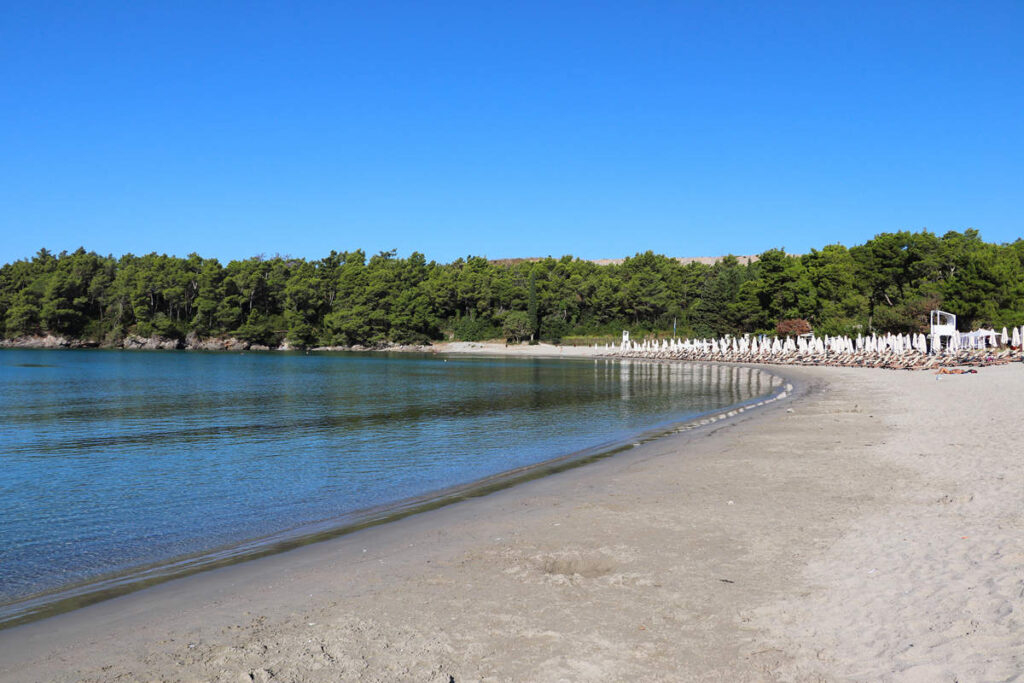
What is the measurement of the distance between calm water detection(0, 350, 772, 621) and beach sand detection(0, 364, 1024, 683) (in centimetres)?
198

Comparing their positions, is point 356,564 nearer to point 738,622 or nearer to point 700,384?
point 738,622

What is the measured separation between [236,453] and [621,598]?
42.0 ft

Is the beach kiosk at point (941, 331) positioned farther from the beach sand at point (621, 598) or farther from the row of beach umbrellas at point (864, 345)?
the beach sand at point (621, 598)

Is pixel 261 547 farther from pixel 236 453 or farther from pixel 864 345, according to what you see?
pixel 864 345

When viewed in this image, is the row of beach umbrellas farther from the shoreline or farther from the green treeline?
the shoreline

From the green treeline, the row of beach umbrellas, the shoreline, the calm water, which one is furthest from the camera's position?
the green treeline

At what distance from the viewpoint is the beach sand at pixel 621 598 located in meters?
A: 4.57

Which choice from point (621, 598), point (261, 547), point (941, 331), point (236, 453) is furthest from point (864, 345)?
point (621, 598)

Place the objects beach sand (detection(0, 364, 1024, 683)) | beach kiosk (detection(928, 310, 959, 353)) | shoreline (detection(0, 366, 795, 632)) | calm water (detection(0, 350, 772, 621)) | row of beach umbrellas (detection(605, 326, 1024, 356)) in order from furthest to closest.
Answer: beach kiosk (detection(928, 310, 959, 353)) → row of beach umbrellas (detection(605, 326, 1024, 356)) → calm water (detection(0, 350, 772, 621)) → shoreline (detection(0, 366, 795, 632)) → beach sand (detection(0, 364, 1024, 683))

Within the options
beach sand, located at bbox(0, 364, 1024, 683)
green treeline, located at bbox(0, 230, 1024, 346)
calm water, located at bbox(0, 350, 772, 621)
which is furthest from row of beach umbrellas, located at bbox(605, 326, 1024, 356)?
beach sand, located at bbox(0, 364, 1024, 683)

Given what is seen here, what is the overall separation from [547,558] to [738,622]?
7.36 feet

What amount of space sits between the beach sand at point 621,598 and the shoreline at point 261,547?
0.99 ft

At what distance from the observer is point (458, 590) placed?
20.1 feet

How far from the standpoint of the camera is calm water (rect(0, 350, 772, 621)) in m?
9.04
